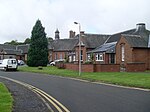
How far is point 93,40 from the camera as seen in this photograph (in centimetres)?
7219

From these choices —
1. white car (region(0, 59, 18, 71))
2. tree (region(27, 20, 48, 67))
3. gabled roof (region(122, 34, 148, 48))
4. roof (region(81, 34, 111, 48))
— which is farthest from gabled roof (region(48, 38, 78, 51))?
gabled roof (region(122, 34, 148, 48))

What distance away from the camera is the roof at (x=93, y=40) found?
7050cm

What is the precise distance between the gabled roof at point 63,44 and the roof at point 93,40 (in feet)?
55.0

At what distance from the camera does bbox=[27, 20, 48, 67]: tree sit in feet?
230

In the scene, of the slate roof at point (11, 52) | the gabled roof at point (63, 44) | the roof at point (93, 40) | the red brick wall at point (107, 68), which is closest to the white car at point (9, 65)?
the red brick wall at point (107, 68)

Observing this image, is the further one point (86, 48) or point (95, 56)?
point (86, 48)

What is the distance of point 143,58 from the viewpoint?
4903 cm

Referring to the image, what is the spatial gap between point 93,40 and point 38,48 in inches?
499

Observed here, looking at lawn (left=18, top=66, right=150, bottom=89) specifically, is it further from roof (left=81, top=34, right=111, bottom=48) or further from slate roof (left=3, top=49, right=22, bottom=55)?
slate roof (left=3, top=49, right=22, bottom=55)

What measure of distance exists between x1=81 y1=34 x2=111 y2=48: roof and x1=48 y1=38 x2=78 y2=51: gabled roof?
16.7 m

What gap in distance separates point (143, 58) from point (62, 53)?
153 feet

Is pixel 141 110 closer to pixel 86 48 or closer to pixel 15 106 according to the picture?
pixel 15 106

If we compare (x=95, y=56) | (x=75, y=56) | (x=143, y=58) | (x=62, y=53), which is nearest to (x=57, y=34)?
(x=62, y=53)

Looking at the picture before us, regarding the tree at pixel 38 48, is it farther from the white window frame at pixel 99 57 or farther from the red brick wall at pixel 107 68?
the red brick wall at pixel 107 68
